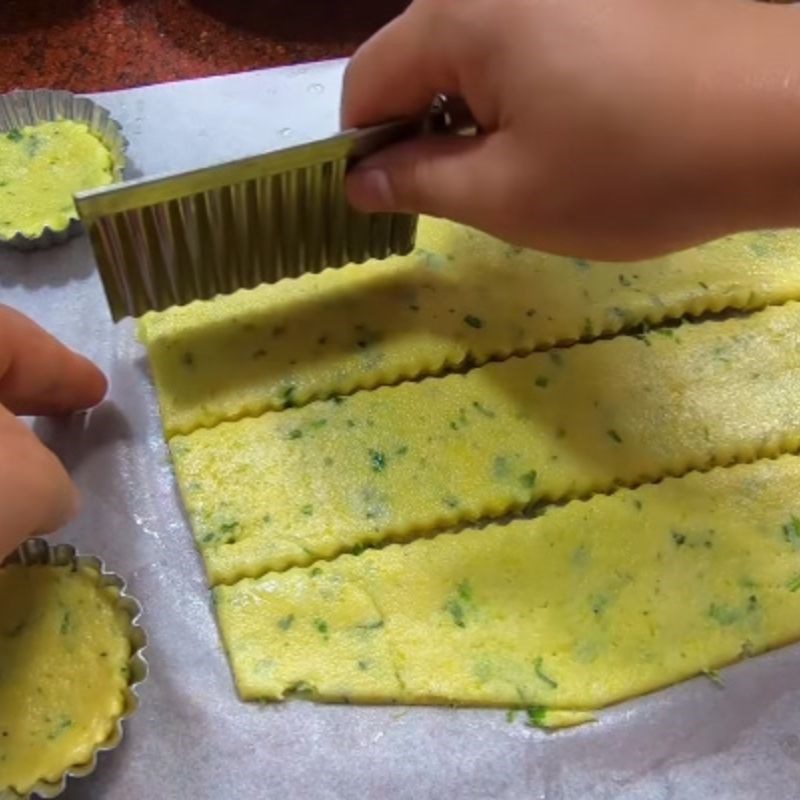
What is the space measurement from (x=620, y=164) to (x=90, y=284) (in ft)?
2.92

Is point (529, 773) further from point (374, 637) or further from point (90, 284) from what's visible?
point (90, 284)

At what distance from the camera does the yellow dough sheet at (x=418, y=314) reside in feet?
5.20

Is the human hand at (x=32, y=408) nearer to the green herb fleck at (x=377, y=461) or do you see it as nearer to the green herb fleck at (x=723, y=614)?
the green herb fleck at (x=377, y=461)

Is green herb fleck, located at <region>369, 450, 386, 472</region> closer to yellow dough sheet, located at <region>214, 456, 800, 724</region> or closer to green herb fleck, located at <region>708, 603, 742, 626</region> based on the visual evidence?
yellow dough sheet, located at <region>214, 456, 800, 724</region>

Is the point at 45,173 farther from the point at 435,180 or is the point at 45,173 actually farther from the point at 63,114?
the point at 435,180

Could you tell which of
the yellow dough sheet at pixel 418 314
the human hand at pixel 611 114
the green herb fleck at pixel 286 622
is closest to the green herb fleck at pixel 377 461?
the yellow dough sheet at pixel 418 314

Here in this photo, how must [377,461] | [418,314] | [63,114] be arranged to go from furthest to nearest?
[63,114]
[418,314]
[377,461]

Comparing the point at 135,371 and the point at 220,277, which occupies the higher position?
the point at 220,277

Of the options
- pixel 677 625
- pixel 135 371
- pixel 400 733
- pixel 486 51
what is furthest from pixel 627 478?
pixel 135 371

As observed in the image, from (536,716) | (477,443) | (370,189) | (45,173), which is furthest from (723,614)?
(45,173)

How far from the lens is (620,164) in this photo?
1203 mm

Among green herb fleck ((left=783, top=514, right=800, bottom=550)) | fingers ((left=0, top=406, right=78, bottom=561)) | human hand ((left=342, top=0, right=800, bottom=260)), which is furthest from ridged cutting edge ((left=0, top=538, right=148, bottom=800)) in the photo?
green herb fleck ((left=783, top=514, right=800, bottom=550))

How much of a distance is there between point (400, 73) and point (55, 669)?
81 centimetres

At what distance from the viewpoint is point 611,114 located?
119cm
